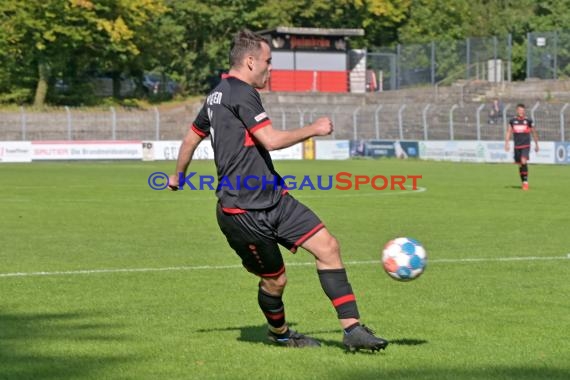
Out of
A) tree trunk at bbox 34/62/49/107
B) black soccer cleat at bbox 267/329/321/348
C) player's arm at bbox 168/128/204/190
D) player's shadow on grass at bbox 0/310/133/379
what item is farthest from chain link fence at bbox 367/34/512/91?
black soccer cleat at bbox 267/329/321/348

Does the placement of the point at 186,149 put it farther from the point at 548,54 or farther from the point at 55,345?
the point at 548,54

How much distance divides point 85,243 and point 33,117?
39951 mm

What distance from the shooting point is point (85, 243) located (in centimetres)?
1550

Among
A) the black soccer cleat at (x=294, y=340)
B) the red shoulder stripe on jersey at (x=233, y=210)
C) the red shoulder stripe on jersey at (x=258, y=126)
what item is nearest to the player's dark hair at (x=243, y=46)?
the red shoulder stripe on jersey at (x=258, y=126)

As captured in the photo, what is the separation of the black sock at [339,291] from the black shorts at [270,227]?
294mm

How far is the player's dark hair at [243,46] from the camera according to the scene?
25.2 feet

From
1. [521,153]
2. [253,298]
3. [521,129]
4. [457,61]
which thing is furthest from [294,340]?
[457,61]

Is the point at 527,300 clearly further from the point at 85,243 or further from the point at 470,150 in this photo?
the point at 470,150

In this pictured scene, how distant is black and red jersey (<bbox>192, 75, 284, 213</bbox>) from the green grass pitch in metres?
1.04

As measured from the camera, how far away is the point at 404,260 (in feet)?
26.7

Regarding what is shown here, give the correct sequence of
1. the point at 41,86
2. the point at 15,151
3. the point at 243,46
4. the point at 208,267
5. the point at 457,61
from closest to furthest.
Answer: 1. the point at 243,46
2. the point at 208,267
3. the point at 15,151
4. the point at 457,61
5. the point at 41,86

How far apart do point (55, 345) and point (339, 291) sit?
2.02m

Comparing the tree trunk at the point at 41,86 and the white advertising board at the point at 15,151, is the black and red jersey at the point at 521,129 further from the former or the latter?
the tree trunk at the point at 41,86

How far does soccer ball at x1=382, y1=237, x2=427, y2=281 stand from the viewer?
321 inches
